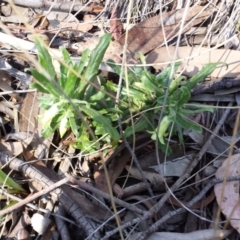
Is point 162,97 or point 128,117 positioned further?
point 128,117

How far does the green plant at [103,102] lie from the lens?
1.45 meters

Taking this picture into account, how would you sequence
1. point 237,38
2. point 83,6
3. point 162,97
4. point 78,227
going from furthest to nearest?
point 83,6 < point 237,38 < point 78,227 < point 162,97

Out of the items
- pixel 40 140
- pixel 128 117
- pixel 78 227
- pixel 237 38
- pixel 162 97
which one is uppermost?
Answer: pixel 237 38

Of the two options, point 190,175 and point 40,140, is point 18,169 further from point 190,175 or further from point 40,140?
point 190,175

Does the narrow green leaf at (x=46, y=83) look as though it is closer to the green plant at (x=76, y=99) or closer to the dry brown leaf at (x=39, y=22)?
the green plant at (x=76, y=99)

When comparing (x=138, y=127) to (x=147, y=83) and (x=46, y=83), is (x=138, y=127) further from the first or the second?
(x=46, y=83)

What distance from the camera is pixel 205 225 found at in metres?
1.58

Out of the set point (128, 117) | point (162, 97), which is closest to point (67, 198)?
point (128, 117)

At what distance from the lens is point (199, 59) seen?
6.03ft

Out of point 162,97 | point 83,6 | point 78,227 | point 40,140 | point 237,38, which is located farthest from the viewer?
point 83,6

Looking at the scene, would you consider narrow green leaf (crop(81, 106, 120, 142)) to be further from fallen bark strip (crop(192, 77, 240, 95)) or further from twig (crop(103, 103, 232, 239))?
fallen bark strip (crop(192, 77, 240, 95))

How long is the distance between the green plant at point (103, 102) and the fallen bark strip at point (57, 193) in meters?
0.17

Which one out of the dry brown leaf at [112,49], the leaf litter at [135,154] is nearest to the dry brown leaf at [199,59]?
the leaf litter at [135,154]

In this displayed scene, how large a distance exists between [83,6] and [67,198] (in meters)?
0.92
